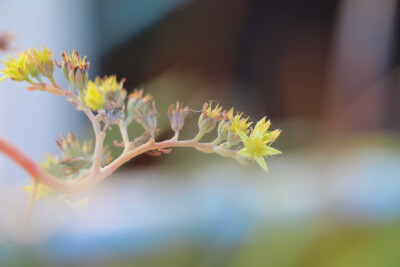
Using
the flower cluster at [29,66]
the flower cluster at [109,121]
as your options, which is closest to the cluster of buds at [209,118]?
the flower cluster at [109,121]

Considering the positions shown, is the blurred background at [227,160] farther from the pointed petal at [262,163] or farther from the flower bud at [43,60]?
the pointed petal at [262,163]

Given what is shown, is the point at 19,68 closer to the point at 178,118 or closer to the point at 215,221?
the point at 178,118

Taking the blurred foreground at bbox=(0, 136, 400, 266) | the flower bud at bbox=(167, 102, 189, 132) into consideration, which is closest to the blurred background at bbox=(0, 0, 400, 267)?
the blurred foreground at bbox=(0, 136, 400, 266)

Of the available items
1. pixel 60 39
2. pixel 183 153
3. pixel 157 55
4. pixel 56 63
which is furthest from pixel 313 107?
pixel 56 63

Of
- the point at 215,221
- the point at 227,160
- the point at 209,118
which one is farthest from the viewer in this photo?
the point at 227,160

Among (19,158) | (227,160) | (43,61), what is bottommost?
(19,158)

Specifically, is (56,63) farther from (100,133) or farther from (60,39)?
(60,39)

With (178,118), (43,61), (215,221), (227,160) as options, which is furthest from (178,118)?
(227,160)
